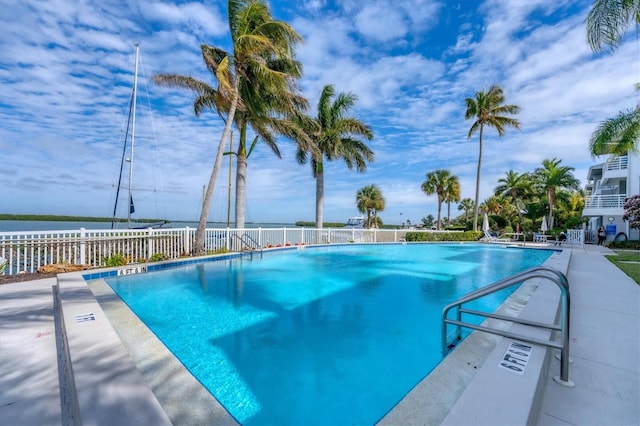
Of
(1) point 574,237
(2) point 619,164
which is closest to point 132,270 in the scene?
(1) point 574,237

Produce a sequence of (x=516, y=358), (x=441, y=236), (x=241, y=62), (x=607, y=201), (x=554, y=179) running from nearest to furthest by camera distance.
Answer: (x=516, y=358)
(x=241, y=62)
(x=607, y=201)
(x=441, y=236)
(x=554, y=179)

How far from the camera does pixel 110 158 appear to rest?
16656mm

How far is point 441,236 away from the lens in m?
21.5

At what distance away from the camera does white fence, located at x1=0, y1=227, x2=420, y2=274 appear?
6.23m

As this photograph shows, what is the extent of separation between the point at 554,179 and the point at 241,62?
28.0m

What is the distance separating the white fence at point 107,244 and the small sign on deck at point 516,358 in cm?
882

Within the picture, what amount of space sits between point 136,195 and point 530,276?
17.8 metres

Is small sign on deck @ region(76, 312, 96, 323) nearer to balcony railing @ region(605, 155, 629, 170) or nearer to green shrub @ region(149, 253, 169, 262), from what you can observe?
green shrub @ region(149, 253, 169, 262)

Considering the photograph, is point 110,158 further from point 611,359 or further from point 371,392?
point 611,359

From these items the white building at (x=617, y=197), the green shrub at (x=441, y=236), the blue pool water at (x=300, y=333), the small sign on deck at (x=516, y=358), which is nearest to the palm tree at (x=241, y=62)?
the blue pool water at (x=300, y=333)

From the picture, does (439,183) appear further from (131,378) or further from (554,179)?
(131,378)

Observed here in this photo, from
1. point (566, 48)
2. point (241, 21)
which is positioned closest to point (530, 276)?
point (566, 48)

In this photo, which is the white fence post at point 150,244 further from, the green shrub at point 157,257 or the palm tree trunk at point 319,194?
the palm tree trunk at point 319,194

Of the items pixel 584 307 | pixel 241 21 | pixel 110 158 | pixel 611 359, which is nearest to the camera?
pixel 611 359
